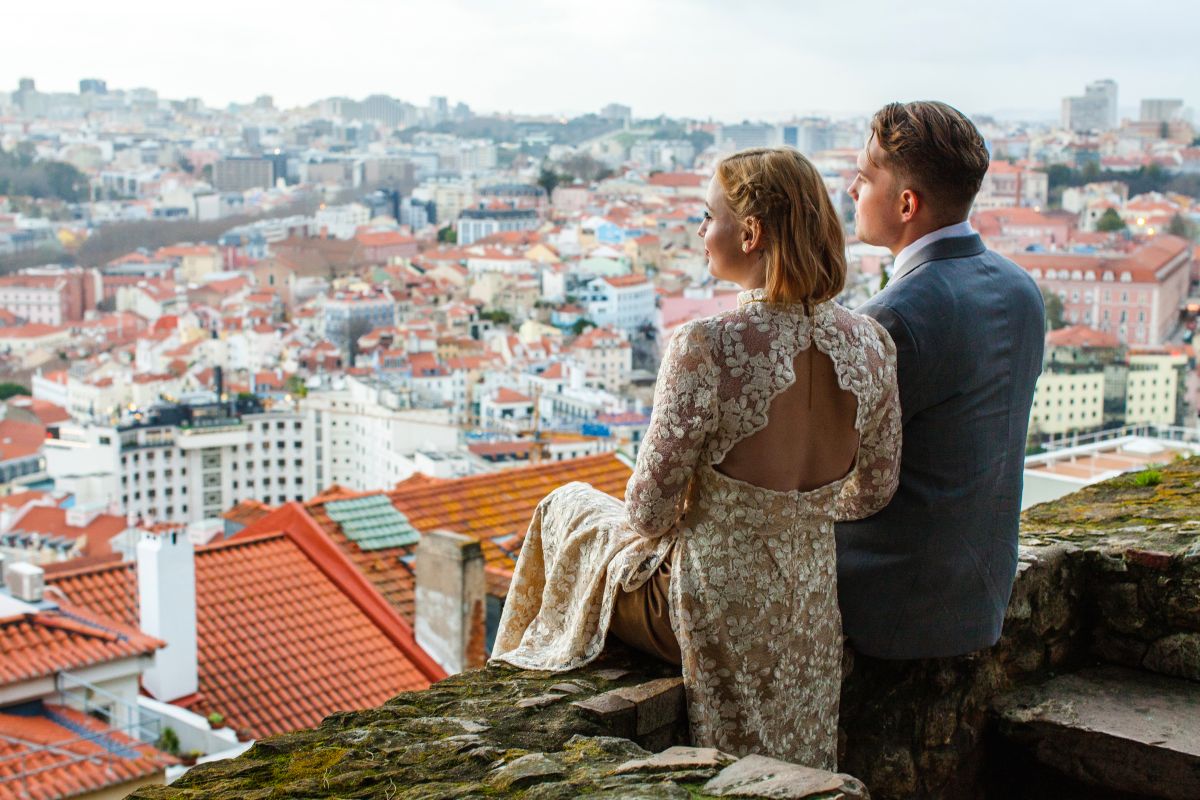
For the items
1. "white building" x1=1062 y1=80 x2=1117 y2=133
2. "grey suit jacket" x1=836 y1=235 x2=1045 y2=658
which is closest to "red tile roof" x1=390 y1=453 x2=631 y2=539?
"grey suit jacket" x1=836 y1=235 x2=1045 y2=658

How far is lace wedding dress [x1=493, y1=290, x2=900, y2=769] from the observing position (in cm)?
140

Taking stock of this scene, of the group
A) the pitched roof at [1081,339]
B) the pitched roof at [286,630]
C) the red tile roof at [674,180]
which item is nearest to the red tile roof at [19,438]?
the pitched roof at [1081,339]

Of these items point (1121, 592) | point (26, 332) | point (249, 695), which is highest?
point (1121, 592)

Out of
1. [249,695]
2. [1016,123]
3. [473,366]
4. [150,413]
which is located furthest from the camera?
[1016,123]

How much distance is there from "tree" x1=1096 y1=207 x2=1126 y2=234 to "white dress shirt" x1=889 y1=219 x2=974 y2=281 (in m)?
59.6

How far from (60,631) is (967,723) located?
3499 mm

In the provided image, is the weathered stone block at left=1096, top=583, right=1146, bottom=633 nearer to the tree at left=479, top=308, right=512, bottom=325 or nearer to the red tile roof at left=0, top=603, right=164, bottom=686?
the red tile roof at left=0, top=603, right=164, bottom=686

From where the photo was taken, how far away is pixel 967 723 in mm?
1768

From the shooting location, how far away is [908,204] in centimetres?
160

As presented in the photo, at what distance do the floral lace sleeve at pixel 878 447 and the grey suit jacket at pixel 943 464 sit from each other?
46 mm

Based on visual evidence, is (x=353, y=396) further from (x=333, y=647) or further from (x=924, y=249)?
(x=924, y=249)

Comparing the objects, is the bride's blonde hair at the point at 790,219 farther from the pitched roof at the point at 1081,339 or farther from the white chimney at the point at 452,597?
the pitched roof at the point at 1081,339

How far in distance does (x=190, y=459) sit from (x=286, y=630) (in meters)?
31.0

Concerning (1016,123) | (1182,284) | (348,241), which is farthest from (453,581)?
(1016,123)
